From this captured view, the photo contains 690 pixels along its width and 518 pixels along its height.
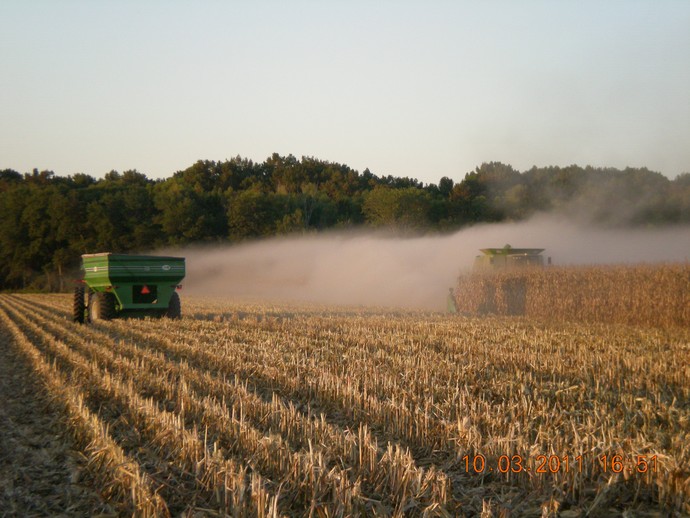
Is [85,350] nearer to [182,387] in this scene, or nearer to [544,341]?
[182,387]

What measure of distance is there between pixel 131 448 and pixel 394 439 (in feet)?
7.28

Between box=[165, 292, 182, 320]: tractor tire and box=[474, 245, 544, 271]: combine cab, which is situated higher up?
box=[474, 245, 544, 271]: combine cab

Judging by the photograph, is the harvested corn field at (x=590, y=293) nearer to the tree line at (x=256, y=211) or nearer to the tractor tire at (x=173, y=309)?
the tractor tire at (x=173, y=309)

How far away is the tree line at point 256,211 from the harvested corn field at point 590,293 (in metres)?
31.2

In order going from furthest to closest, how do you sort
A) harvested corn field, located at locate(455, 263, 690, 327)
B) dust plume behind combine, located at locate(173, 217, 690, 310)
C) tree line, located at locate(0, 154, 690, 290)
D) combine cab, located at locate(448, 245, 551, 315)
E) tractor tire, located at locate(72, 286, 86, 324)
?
tree line, located at locate(0, 154, 690, 290)
dust plume behind combine, located at locate(173, 217, 690, 310)
combine cab, located at locate(448, 245, 551, 315)
tractor tire, located at locate(72, 286, 86, 324)
harvested corn field, located at locate(455, 263, 690, 327)

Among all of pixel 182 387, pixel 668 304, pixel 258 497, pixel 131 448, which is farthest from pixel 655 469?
pixel 668 304


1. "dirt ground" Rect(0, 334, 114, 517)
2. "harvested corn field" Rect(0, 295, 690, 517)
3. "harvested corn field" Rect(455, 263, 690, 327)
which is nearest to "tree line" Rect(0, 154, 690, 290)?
"harvested corn field" Rect(455, 263, 690, 327)

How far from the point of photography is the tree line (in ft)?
171

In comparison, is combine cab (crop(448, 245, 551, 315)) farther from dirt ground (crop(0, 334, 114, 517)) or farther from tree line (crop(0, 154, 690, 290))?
tree line (crop(0, 154, 690, 290))

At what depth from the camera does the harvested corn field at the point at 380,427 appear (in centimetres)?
414
